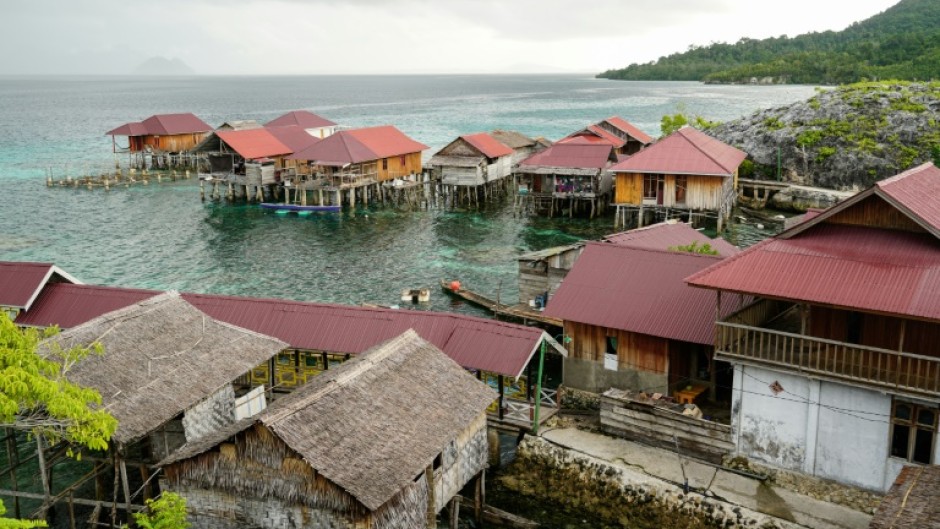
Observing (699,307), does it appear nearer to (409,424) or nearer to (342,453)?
(409,424)

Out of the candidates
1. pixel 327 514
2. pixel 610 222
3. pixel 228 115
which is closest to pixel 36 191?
pixel 610 222

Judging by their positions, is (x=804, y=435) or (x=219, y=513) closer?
(x=219, y=513)

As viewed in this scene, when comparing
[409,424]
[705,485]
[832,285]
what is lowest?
[705,485]

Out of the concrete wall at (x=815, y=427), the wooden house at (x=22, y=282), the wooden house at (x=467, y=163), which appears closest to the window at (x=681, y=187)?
A: the wooden house at (x=467, y=163)

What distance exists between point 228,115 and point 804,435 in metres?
192

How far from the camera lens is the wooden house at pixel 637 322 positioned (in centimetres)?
2711

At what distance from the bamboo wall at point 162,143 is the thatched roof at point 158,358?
73442 millimetres

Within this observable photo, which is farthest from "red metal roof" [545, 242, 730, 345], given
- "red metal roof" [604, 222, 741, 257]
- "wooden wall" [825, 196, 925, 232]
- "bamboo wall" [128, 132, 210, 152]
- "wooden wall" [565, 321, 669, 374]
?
"bamboo wall" [128, 132, 210, 152]

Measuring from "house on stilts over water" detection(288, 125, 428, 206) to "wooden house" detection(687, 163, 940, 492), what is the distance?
50056mm

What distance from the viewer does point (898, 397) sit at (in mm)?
21250

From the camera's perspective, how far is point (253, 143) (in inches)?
2968

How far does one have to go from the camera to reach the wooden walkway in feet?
115

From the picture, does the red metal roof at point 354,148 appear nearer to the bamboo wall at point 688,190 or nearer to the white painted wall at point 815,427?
the bamboo wall at point 688,190

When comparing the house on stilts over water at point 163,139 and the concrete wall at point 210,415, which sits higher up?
the house on stilts over water at point 163,139
